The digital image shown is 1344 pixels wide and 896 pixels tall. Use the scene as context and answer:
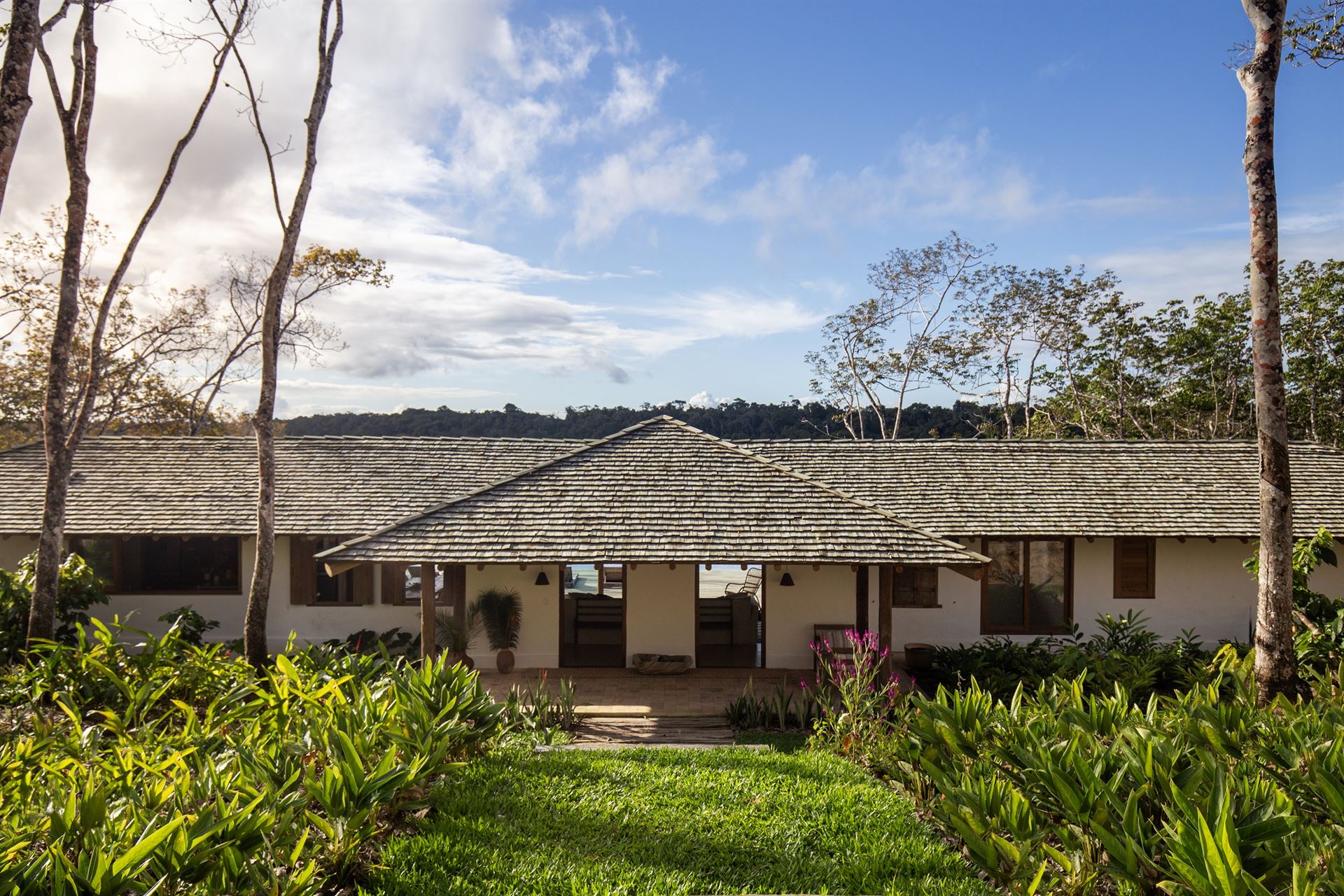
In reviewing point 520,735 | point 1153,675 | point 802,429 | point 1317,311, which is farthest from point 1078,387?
point 520,735

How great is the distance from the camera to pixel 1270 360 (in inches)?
337

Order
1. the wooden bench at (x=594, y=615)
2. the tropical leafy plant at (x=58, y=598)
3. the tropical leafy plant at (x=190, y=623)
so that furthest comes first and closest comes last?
the wooden bench at (x=594, y=615) < the tropical leafy plant at (x=190, y=623) < the tropical leafy plant at (x=58, y=598)

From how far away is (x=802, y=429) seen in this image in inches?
1783

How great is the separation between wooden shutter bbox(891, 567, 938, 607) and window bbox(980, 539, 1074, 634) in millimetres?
928

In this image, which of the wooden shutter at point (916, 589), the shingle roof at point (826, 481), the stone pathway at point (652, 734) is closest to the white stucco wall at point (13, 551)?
the shingle roof at point (826, 481)

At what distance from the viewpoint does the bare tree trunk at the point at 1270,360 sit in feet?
27.7

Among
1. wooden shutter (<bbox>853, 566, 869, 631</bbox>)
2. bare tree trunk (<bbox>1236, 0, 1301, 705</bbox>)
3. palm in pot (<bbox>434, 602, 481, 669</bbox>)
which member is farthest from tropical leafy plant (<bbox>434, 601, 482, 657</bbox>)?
bare tree trunk (<bbox>1236, 0, 1301, 705</bbox>)

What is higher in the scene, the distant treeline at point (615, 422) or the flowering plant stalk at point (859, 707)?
the distant treeline at point (615, 422)

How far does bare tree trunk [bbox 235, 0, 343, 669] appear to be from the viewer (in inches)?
460

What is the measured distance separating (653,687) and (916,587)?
5.10 metres

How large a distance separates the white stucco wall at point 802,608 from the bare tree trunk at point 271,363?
26.5ft

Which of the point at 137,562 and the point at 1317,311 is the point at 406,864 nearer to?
the point at 137,562

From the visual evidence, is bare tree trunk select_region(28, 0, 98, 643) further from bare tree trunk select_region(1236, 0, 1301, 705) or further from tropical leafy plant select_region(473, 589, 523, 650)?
bare tree trunk select_region(1236, 0, 1301, 705)

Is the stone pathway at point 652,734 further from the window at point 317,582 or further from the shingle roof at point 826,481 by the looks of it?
the window at point 317,582
